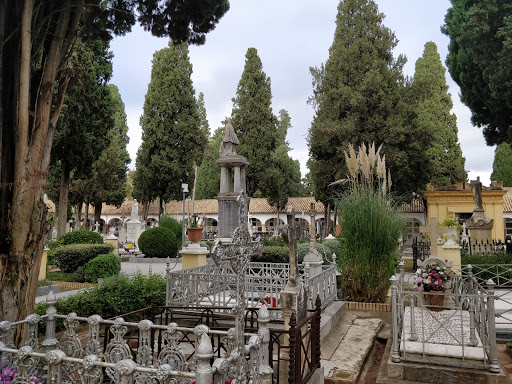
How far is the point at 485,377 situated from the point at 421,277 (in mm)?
2652

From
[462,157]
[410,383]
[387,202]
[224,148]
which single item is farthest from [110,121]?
[462,157]

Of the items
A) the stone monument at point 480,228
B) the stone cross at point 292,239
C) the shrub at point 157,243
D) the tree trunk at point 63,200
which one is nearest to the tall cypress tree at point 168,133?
the tree trunk at point 63,200

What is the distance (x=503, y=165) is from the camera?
4128 centimetres

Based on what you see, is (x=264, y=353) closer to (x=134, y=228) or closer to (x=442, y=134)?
(x=134, y=228)

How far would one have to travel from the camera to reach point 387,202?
8953 mm

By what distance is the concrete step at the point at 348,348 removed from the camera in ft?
17.2

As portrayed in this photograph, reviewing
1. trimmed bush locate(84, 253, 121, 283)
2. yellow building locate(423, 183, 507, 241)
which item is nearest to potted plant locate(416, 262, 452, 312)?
trimmed bush locate(84, 253, 121, 283)

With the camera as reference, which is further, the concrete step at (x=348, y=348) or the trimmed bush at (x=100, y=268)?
the trimmed bush at (x=100, y=268)

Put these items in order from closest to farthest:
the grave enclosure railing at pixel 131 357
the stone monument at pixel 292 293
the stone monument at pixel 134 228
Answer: the grave enclosure railing at pixel 131 357 < the stone monument at pixel 292 293 < the stone monument at pixel 134 228

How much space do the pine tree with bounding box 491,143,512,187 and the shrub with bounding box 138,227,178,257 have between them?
36.2 metres

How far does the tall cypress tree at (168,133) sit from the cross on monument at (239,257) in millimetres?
25592

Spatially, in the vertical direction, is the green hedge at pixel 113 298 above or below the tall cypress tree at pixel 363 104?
below

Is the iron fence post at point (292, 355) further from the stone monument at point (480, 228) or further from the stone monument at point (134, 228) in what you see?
the stone monument at point (134, 228)

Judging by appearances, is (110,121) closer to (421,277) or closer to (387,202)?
(387,202)
